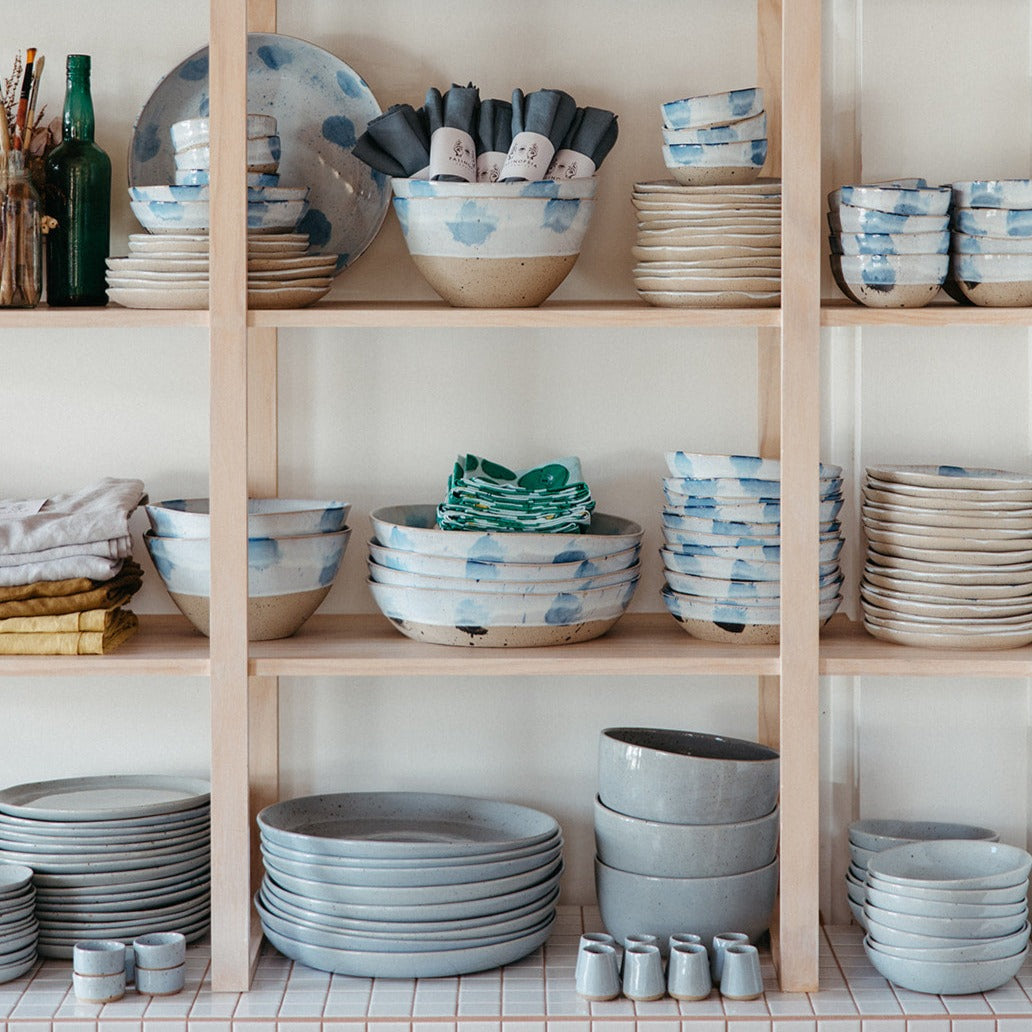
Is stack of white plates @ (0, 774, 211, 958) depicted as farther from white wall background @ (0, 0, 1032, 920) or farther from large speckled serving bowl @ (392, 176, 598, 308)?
large speckled serving bowl @ (392, 176, 598, 308)

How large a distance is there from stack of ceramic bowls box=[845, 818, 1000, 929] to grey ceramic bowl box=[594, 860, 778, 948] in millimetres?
144

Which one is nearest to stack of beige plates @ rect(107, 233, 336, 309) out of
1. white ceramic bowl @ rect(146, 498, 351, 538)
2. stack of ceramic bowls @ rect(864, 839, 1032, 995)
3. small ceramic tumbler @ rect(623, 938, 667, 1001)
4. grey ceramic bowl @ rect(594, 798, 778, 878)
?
white ceramic bowl @ rect(146, 498, 351, 538)

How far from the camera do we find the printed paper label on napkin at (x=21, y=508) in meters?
1.89

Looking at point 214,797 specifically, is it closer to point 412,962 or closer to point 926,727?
point 412,962

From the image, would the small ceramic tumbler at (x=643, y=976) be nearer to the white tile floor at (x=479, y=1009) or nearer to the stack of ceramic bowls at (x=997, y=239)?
the white tile floor at (x=479, y=1009)

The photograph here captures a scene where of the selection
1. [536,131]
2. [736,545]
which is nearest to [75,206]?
[536,131]

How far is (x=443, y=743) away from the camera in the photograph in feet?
6.88

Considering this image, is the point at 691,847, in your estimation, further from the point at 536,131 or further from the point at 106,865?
the point at 536,131

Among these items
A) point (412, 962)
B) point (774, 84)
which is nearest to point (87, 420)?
point (412, 962)

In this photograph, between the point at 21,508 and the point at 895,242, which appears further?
the point at 21,508

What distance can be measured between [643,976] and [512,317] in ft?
2.66

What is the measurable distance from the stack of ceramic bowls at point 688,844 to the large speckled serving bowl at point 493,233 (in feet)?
2.00

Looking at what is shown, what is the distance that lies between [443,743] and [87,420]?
0.69 metres

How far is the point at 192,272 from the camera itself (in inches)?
69.4
